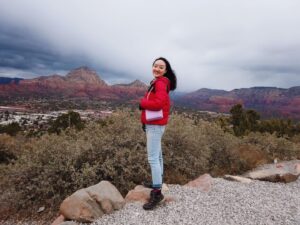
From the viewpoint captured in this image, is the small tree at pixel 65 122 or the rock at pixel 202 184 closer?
the rock at pixel 202 184

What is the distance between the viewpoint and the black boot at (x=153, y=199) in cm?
603

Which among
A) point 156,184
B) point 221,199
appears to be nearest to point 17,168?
Answer: point 156,184

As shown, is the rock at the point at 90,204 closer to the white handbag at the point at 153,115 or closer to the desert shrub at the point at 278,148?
the white handbag at the point at 153,115

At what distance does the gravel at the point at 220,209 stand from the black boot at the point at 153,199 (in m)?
0.09

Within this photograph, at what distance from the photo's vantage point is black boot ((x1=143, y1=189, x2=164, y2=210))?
6027 millimetres

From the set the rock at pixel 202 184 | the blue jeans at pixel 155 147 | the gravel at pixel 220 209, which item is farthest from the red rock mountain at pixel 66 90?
the blue jeans at pixel 155 147

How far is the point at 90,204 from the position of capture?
5977 millimetres

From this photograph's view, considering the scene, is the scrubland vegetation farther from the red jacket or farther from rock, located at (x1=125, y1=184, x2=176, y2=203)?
the red jacket

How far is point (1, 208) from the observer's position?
7871 millimetres

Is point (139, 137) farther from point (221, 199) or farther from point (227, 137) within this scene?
point (227, 137)

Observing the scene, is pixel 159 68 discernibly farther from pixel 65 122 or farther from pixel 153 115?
pixel 65 122

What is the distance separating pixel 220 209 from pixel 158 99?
7.70 ft

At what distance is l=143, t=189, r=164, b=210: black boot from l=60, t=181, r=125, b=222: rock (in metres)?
0.51

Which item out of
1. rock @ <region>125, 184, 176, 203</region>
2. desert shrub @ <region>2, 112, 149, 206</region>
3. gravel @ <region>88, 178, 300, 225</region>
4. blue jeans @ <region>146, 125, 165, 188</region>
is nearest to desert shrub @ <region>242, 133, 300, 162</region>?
gravel @ <region>88, 178, 300, 225</region>
